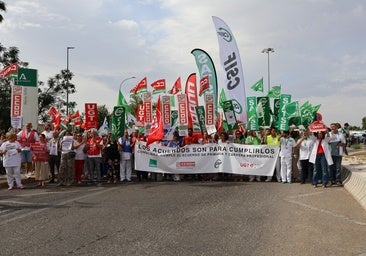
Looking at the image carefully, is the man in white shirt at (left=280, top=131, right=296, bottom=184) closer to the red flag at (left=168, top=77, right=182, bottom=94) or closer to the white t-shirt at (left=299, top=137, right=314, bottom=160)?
the white t-shirt at (left=299, top=137, right=314, bottom=160)

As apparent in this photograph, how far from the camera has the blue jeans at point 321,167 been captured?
491 inches

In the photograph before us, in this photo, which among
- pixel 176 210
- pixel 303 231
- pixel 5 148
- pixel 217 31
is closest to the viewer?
pixel 303 231

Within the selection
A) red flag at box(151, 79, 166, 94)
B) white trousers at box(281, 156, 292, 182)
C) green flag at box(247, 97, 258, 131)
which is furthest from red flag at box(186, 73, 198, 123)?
white trousers at box(281, 156, 292, 182)

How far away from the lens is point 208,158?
1495cm

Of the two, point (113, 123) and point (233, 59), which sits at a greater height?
point (233, 59)

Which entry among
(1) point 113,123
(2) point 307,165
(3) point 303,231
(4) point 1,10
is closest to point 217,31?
(1) point 113,123

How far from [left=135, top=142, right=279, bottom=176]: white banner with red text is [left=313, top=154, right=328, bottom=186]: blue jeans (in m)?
1.83

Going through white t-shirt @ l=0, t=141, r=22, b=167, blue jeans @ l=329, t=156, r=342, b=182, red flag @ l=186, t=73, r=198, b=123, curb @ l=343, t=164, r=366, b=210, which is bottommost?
curb @ l=343, t=164, r=366, b=210

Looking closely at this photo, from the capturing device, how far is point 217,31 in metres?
17.6

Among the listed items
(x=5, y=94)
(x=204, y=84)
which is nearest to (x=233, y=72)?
(x=204, y=84)

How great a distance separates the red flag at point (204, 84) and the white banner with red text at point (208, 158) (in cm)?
334

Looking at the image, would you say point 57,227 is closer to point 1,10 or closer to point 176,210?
point 176,210

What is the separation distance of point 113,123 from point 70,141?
189cm

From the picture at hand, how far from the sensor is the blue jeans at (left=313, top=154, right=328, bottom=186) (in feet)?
40.9
